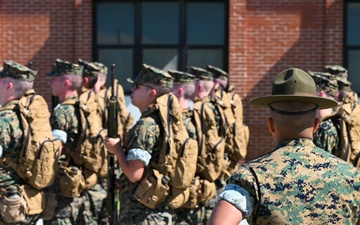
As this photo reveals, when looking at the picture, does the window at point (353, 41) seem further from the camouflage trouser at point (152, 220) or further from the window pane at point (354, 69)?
the camouflage trouser at point (152, 220)

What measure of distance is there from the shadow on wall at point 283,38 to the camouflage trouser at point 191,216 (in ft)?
20.6

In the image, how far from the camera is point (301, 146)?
5.14m

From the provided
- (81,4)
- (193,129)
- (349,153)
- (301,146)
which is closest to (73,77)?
(193,129)

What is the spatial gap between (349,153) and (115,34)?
373 inches

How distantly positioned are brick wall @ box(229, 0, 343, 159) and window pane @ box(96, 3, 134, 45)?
1.84 metres

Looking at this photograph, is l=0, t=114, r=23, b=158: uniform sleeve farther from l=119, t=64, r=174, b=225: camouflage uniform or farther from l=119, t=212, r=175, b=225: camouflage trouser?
l=119, t=212, r=175, b=225: camouflage trouser

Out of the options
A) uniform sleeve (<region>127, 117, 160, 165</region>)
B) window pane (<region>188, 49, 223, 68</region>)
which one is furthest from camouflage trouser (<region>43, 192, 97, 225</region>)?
window pane (<region>188, 49, 223, 68</region>)

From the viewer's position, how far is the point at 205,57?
1900cm

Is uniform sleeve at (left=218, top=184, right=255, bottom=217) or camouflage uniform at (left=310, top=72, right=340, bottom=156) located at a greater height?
uniform sleeve at (left=218, top=184, right=255, bottom=217)

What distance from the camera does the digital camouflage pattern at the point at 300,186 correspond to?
500cm

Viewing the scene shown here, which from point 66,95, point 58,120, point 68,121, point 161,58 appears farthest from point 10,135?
point 161,58

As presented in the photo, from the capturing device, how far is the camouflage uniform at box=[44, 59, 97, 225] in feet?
38.0

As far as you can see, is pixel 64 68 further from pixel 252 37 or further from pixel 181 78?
pixel 252 37

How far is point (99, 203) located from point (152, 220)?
2.84 m
